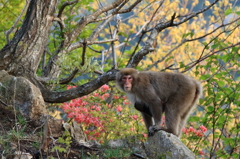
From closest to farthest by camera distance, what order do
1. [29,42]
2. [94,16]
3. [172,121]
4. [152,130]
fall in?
1. [152,130]
2. [172,121]
3. [29,42]
4. [94,16]

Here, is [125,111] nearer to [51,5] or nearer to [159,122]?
[159,122]

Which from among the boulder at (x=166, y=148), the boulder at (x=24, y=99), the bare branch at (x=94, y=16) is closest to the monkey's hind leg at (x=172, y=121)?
the boulder at (x=166, y=148)

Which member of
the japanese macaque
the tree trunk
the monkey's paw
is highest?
the tree trunk

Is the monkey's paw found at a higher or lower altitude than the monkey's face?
lower

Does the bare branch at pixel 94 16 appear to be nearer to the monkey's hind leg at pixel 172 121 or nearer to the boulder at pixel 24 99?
the boulder at pixel 24 99

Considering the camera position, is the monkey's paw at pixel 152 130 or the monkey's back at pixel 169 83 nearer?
the monkey's paw at pixel 152 130

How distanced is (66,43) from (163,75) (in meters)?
2.44

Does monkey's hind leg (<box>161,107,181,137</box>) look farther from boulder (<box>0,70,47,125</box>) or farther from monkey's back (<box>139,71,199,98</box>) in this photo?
boulder (<box>0,70,47,125</box>)

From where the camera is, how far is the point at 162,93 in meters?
5.03

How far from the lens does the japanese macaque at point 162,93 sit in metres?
4.83

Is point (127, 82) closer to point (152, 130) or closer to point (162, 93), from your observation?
point (162, 93)

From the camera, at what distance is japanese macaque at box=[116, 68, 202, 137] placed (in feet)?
15.9

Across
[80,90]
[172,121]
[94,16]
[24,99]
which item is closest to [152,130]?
[172,121]

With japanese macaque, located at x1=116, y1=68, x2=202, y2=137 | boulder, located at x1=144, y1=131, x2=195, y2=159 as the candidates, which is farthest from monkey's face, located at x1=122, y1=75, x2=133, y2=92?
boulder, located at x1=144, y1=131, x2=195, y2=159
